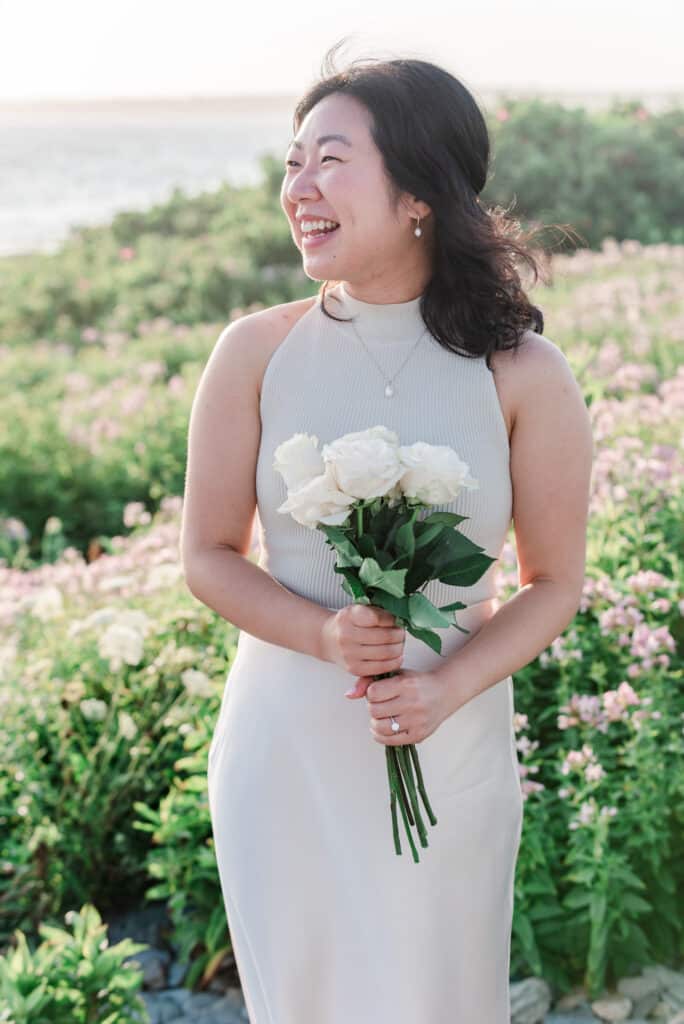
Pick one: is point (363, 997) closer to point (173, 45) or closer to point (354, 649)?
point (354, 649)

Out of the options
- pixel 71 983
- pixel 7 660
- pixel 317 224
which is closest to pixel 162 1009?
pixel 71 983

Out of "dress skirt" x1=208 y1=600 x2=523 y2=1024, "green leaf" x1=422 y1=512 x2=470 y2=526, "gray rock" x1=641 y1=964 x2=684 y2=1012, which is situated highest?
"green leaf" x1=422 y1=512 x2=470 y2=526

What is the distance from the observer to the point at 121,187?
37344 mm

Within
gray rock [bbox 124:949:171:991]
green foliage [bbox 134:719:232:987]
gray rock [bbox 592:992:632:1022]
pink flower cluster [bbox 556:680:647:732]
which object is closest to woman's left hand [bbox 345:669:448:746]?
pink flower cluster [bbox 556:680:647:732]

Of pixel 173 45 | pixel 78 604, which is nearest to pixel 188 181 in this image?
pixel 173 45

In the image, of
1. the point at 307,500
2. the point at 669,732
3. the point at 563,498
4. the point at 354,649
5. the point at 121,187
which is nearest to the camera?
the point at 307,500

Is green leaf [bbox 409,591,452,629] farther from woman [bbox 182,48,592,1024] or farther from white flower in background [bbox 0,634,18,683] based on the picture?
white flower in background [bbox 0,634,18,683]

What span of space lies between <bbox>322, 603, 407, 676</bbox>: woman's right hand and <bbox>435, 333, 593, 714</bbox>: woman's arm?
7.6 inches

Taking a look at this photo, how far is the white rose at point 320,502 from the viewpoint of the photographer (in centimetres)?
165

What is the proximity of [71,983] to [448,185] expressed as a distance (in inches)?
73.3

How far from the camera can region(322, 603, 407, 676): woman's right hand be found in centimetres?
173

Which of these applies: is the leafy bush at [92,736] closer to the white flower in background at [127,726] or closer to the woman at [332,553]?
the white flower in background at [127,726]

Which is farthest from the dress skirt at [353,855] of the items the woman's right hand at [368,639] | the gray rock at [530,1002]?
the gray rock at [530,1002]

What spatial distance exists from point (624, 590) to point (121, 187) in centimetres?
3666
